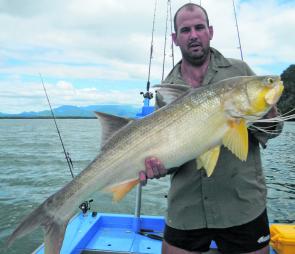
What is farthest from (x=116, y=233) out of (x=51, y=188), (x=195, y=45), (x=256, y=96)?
(x=51, y=188)

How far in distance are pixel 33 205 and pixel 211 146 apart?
39.9 ft

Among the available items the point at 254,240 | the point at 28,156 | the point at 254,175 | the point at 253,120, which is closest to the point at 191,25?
the point at 253,120

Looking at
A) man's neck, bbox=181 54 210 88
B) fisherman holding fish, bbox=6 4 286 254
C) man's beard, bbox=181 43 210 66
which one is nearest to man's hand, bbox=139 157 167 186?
fisherman holding fish, bbox=6 4 286 254

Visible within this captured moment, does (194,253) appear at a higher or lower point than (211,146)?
lower

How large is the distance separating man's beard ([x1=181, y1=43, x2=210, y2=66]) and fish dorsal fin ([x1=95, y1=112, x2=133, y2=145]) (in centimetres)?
104

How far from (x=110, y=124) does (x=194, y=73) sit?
1.21 meters

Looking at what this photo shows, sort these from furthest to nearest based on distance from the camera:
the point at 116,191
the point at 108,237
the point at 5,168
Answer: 1. the point at 5,168
2. the point at 108,237
3. the point at 116,191

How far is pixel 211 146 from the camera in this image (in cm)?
347

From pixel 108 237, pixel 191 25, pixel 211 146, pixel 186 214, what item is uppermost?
pixel 191 25

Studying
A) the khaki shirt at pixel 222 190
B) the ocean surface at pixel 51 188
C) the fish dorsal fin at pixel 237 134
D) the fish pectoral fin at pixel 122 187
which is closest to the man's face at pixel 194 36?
the khaki shirt at pixel 222 190

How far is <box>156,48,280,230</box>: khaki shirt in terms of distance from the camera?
13.0 ft

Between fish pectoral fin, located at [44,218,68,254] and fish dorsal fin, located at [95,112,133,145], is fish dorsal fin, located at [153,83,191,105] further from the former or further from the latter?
fish pectoral fin, located at [44,218,68,254]

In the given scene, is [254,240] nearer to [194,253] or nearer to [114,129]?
[194,253]

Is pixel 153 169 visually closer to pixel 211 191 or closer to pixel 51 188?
pixel 211 191
